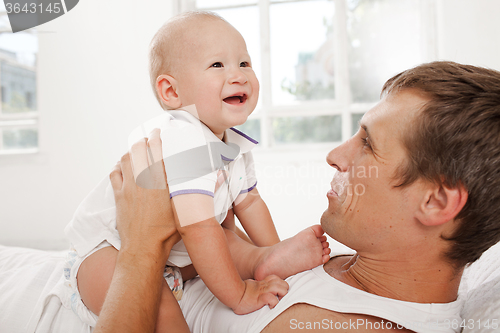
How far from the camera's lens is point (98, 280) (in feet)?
3.05

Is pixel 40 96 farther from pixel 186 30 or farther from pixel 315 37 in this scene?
pixel 186 30

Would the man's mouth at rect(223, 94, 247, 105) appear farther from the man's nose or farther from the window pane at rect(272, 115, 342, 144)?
the window pane at rect(272, 115, 342, 144)

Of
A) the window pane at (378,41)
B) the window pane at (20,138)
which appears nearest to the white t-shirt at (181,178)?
the window pane at (378,41)

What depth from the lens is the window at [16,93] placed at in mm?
4121

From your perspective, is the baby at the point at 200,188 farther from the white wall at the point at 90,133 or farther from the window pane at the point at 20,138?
the window pane at the point at 20,138

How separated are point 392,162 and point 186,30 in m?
0.71

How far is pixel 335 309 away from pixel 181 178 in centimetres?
49

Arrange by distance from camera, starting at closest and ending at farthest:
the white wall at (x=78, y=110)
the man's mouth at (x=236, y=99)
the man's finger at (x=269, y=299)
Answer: the man's finger at (x=269, y=299)
the man's mouth at (x=236, y=99)
the white wall at (x=78, y=110)

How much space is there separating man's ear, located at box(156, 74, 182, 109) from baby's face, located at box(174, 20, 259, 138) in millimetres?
21

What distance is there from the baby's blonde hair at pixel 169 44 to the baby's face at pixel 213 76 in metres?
0.03

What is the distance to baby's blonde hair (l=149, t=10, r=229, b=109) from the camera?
3.50 feet

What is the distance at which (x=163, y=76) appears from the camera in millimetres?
1080

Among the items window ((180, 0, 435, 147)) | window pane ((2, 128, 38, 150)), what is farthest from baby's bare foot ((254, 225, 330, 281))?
window pane ((2, 128, 38, 150))

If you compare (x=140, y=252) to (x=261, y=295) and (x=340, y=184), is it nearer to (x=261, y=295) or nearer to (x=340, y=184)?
(x=261, y=295)
